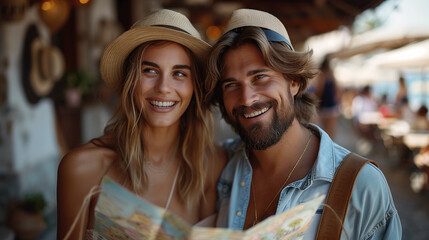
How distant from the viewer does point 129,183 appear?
1.97 meters

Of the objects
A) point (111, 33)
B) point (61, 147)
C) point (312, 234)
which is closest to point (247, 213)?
point (312, 234)

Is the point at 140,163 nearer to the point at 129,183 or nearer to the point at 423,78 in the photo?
the point at 129,183

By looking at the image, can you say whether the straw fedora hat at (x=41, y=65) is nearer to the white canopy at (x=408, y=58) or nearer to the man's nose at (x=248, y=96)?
the man's nose at (x=248, y=96)

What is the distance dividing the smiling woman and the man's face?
0.90 ft

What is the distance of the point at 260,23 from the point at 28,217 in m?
3.22

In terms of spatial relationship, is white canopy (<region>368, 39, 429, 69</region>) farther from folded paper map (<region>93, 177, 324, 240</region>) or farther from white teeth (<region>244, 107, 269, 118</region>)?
folded paper map (<region>93, 177, 324, 240</region>)

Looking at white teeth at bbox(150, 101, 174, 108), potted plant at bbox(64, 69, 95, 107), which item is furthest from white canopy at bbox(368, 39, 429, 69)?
white teeth at bbox(150, 101, 174, 108)

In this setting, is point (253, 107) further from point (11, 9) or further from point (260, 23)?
point (11, 9)

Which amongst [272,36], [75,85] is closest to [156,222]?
[272,36]

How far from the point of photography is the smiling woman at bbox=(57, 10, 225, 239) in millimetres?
1819

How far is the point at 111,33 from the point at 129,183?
5.43m

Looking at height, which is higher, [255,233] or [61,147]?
[255,233]

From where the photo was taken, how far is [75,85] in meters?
5.96

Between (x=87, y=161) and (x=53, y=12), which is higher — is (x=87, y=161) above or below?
below
